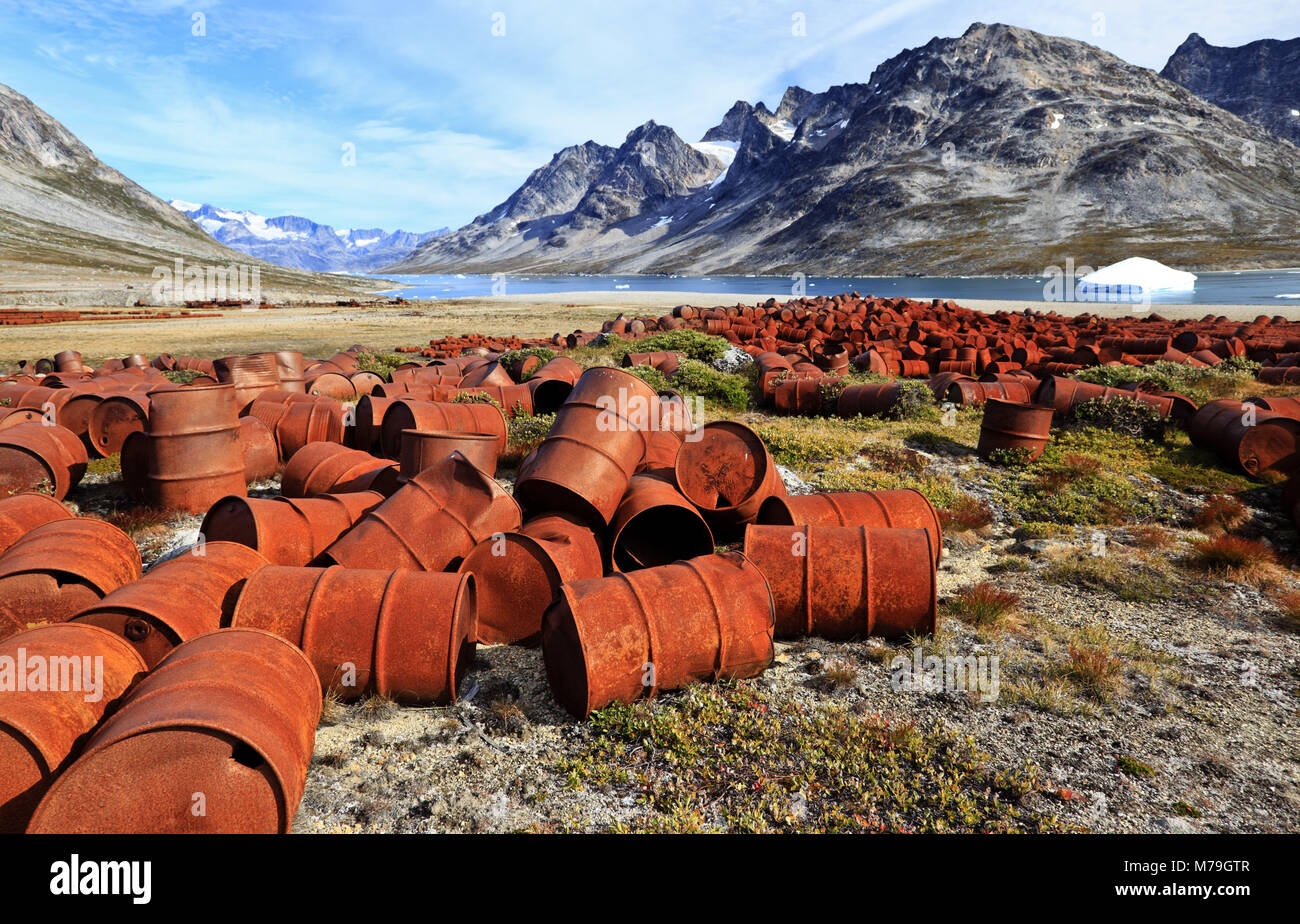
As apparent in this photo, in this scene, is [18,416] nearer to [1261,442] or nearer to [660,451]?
[660,451]

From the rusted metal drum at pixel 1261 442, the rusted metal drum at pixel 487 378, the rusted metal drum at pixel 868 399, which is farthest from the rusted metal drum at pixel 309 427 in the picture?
Answer: the rusted metal drum at pixel 1261 442

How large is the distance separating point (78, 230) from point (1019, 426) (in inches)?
5093

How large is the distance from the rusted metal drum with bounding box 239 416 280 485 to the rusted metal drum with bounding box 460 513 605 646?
4.69 meters

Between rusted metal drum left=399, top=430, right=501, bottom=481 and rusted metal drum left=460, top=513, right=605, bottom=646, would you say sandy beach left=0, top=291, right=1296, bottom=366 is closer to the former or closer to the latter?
rusted metal drum left=399, top=430, right=501, bottom=481

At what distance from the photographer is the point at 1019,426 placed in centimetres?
909

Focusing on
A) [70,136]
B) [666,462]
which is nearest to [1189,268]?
[666,462]

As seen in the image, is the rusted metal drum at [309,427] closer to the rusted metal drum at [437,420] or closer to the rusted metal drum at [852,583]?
the rusted metal drum at [437,420]

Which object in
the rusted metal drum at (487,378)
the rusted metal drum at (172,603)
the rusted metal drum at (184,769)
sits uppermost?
the rusted metal drum at (487,378)

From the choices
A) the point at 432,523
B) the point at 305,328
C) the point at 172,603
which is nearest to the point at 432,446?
the point at 432,523

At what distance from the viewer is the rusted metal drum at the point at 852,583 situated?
4.88m

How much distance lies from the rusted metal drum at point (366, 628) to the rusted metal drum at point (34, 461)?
185 inches

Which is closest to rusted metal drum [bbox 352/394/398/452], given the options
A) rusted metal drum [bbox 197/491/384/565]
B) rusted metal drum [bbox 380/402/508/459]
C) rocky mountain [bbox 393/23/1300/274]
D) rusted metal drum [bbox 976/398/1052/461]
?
rusted metal drum [bbox 380/402/508/459]

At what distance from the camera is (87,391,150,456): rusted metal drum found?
327 inches
